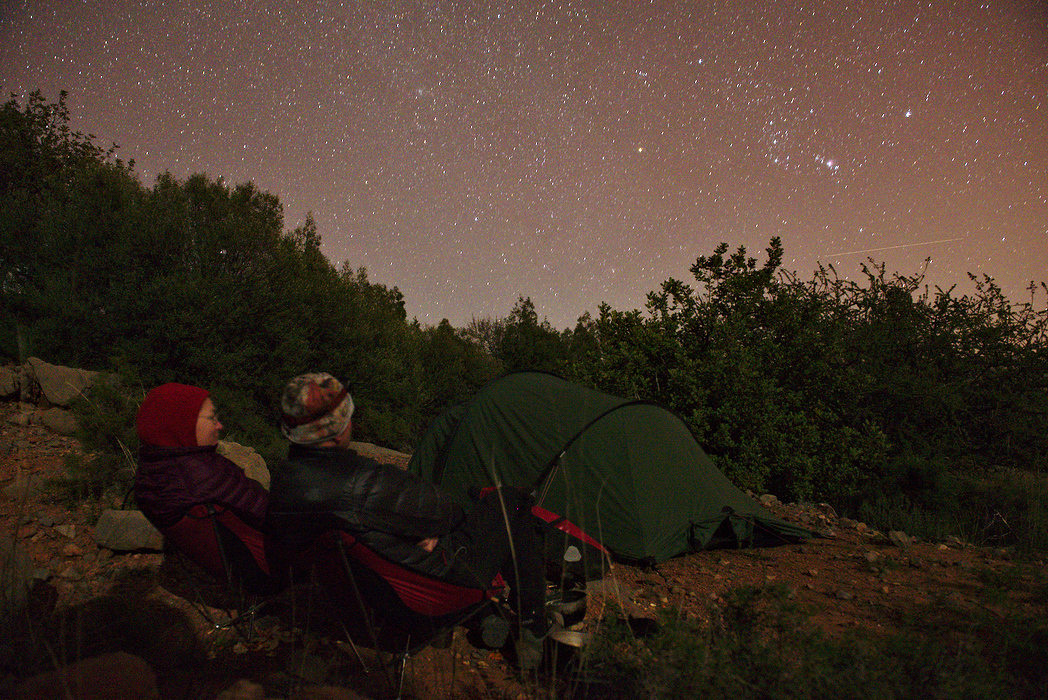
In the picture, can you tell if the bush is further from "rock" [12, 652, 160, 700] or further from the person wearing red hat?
the person wearing red hat

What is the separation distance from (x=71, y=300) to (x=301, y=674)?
379 inches

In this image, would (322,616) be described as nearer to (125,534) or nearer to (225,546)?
(225,546)

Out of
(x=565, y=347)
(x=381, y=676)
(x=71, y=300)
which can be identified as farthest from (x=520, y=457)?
(x=565, y=347)

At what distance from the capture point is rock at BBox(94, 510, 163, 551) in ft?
12.7

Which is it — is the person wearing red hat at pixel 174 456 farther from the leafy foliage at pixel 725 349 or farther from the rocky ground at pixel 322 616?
the leafy foliage at pixel 725 349

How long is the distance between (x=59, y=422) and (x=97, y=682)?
7415 millimetres

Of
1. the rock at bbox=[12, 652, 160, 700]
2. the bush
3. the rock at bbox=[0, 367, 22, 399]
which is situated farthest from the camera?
the rock at bbox=[0, 367, 22, 399]

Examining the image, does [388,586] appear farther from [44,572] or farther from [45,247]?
[45,247]

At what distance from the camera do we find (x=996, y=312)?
→ 9766 millimetres

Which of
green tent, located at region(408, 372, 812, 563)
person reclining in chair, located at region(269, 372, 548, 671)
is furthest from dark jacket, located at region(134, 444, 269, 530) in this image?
green tent, located at region(408, 372, 812, 563)

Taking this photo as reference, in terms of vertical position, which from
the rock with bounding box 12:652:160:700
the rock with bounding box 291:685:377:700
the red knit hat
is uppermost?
the red knit hat

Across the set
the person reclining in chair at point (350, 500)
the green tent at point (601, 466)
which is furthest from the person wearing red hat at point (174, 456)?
the green tent at point (601, 466)

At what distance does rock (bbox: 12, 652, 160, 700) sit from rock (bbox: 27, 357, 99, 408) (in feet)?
24.0

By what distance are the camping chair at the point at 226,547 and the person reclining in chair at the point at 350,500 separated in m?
0.52
